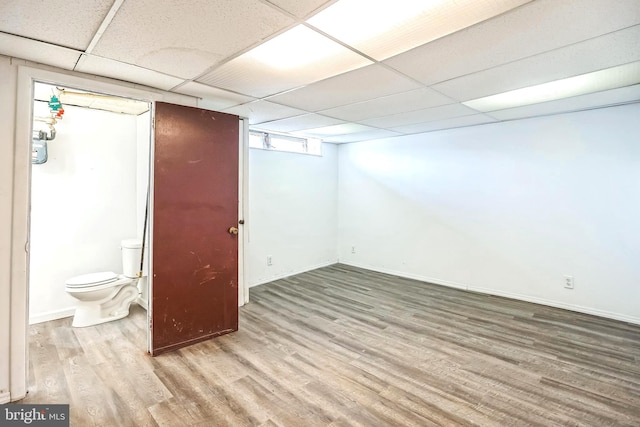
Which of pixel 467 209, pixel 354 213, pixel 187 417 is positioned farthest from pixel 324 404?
pixel 354 213

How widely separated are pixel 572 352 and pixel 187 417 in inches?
120

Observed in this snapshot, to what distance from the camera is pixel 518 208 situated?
3.92 metres

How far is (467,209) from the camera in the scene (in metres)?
4.34

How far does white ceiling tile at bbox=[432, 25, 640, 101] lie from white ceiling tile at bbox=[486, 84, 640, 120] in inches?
34.1

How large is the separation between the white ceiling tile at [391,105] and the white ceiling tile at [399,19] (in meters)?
1.00

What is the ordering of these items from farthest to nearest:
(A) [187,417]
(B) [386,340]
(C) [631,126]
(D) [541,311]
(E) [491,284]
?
1. (E) [491,284]
2. (D) [541,311]
3. (C) [631,126]
4. (B) [386,340]
5. (A) [187,417]

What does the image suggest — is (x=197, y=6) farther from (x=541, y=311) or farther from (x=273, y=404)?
(x=541, y=311)

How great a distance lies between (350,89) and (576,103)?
93.7 inches

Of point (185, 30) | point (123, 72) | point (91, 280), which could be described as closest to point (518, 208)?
point (185, 30)

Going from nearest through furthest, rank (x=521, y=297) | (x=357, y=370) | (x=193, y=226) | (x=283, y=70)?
1. (x=283, y=70)
2. (x=357, y=370)
3. (x=193, y=226)
4. (x=521, y=297)

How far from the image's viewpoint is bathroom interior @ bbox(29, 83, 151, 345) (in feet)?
10.6

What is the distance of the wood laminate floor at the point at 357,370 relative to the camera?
1.92 metres

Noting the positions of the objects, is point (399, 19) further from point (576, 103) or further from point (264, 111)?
point (576, 103)

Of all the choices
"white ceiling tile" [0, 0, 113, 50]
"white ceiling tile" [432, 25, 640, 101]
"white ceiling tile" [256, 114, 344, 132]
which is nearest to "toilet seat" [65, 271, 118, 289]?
"white ceiling tile" [0, 0, 113, 50]
